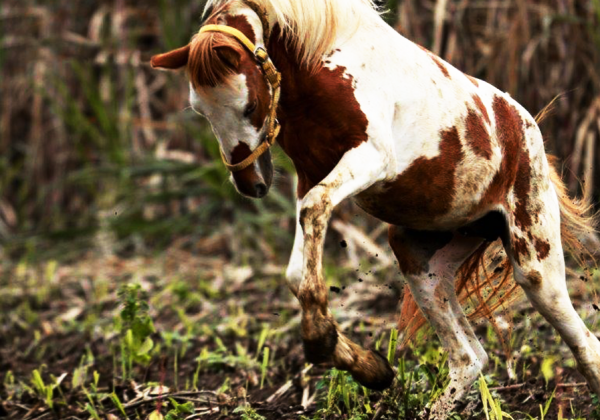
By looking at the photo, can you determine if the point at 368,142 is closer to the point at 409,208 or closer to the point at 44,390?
the point at 409,208

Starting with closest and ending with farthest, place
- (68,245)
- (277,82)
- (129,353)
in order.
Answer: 1. (277,82)
2. (129,353)
3. (68,245)

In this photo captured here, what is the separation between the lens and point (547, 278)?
300cm

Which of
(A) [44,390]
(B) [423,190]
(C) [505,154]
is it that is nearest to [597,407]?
(C) [505,154]

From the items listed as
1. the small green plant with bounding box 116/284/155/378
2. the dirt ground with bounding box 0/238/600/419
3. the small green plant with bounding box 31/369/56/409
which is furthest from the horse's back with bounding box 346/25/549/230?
the small green plant with bounding box 31/369/56/409

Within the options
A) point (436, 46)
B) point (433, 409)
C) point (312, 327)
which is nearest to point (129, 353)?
point (433, 409)

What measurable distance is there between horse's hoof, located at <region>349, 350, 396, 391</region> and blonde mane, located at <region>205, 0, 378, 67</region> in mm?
833

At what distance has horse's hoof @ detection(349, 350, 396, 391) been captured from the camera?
258 centimetres

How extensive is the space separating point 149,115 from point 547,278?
5.33 metres

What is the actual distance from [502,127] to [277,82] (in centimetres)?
77

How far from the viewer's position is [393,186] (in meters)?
2.72

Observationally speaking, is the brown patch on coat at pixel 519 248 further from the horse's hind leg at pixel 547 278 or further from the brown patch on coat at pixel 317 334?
the brown patch on coat at pixel 317 334

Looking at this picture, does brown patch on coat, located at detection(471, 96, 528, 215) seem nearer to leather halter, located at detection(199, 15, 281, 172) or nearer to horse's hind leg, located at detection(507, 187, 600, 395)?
horse's hind leg, located at detection(507, 187, 600, 395)

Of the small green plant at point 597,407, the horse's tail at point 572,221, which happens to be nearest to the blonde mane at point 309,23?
the horse's tail at point 572,221

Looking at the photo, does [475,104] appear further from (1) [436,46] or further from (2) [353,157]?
(1) [436,46]
